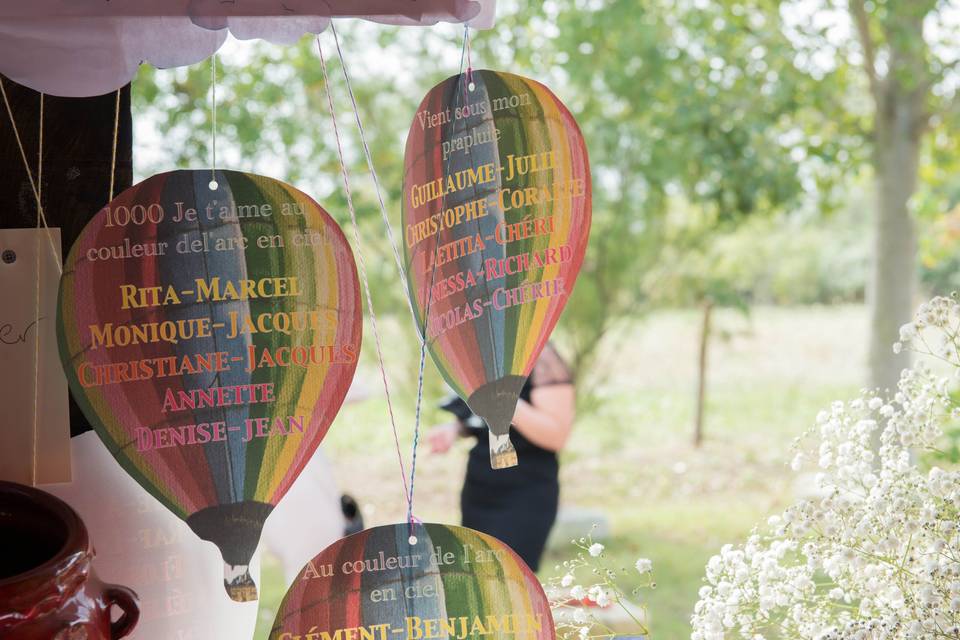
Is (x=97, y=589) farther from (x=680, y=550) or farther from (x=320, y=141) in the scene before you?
(x=680, y=550)

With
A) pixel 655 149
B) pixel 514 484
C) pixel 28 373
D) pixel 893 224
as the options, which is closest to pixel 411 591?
pixel 28 373

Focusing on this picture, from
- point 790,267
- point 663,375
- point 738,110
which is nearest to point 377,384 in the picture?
point 663,375

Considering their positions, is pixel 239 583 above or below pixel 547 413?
above

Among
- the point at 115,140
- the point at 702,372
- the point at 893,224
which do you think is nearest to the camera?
the point at 115,140

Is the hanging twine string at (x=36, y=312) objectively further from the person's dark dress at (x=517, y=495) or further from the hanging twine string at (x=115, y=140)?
the person's dark dress at (x=517, y=495)

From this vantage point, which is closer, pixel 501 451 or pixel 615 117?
pixel 501 451

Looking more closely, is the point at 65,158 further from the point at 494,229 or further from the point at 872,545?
the point at 872,545

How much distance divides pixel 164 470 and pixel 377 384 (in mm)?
4602

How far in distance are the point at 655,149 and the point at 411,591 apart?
9.77 feet

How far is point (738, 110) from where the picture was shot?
325cm

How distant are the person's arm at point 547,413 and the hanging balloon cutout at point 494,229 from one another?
1164 millimetres

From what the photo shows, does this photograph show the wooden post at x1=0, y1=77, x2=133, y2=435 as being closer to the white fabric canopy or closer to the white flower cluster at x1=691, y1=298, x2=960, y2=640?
the white fabric canopy

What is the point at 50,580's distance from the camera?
59 centimetres

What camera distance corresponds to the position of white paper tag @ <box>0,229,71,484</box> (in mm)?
761
